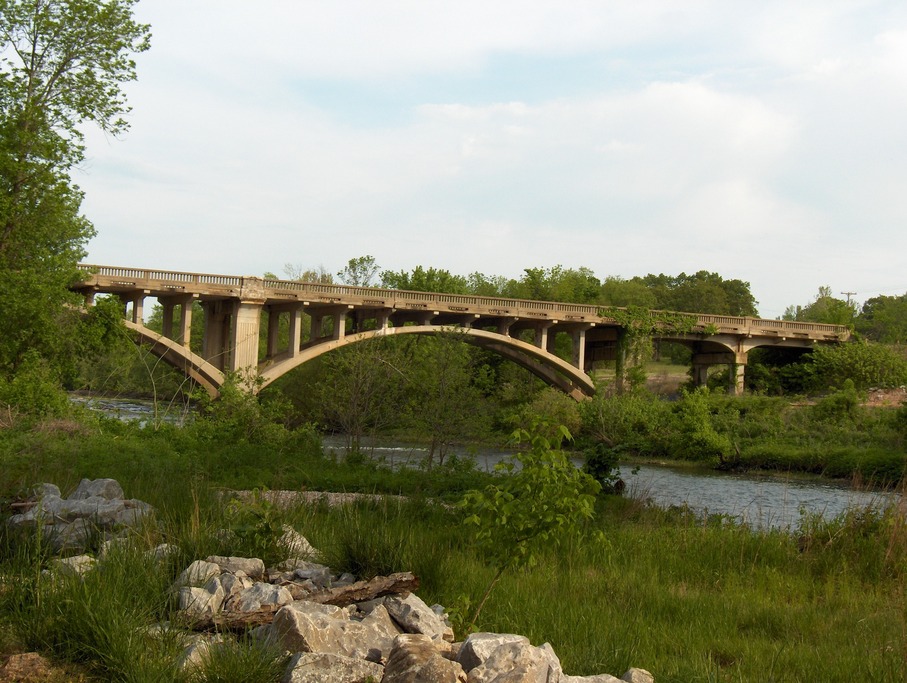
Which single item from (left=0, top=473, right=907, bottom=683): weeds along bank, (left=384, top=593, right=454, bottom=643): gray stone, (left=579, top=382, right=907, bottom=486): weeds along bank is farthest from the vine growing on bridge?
(left=384, top=593, right=454, bottom=643): gray stone

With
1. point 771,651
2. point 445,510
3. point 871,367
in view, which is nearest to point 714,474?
point 871,367

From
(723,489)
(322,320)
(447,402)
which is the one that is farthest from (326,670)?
(322,320)

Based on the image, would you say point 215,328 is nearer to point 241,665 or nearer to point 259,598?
point 259,598

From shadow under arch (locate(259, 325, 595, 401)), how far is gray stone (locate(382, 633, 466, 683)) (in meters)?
23.2

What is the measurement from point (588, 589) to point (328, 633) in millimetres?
2981

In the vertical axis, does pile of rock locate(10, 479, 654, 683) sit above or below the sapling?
below

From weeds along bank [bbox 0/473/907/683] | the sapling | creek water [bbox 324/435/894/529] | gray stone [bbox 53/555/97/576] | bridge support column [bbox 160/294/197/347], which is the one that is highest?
bridge support column [bbox 160/294/197/347]

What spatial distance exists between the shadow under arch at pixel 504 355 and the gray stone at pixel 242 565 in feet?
71.0

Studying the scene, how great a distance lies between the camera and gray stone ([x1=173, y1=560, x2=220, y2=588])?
19.0 feet

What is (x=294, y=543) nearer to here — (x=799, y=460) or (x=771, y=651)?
Result: (x=771, y=651)

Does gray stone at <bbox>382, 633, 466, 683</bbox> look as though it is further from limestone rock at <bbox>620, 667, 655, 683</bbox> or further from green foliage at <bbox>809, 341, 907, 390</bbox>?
green foliage at <bbox>809, 341, 907, 390</bbox>

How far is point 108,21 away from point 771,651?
2082 centimetres

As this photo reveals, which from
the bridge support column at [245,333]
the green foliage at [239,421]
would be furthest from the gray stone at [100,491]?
the bridge support column at [245,333]

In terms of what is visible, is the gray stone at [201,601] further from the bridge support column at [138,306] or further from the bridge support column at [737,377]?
the bridge support column at [737,377]
